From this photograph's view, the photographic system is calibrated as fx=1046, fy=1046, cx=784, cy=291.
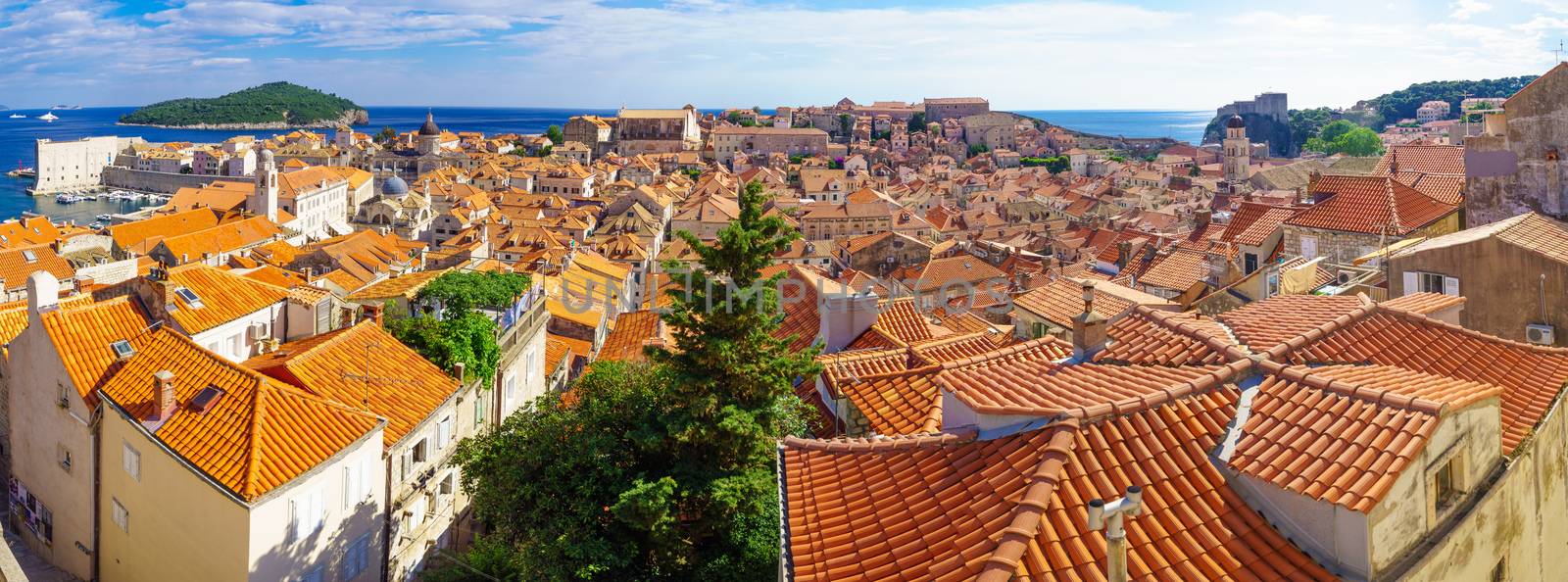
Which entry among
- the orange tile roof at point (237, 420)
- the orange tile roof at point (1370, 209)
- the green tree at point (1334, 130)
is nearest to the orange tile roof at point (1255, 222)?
the orange tile roof at point (1370, 209)

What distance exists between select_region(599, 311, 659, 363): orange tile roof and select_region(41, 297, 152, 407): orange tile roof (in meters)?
9.56

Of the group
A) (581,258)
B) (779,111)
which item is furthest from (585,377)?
(779,111)

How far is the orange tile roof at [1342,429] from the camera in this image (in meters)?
6.04

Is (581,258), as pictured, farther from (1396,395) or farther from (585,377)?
(1396,395)

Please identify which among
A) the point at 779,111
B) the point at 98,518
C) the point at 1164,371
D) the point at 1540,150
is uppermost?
the point at 779,111

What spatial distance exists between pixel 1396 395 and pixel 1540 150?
1252 cm

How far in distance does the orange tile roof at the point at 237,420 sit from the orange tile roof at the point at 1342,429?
1114 cm

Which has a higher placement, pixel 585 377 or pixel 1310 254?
pixel 1310 254

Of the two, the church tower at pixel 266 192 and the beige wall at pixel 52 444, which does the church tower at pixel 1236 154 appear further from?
the beige wall at pixel 52 444

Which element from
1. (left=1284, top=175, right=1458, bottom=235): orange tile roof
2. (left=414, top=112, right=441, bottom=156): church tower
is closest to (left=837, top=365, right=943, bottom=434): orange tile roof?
(left=1284, top=175, right=1458, bottom=235): orange tile roof

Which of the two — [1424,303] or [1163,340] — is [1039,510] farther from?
[1424,303]

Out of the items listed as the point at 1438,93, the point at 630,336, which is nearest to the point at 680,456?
the point at 630,336

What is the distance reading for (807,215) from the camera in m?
79.5

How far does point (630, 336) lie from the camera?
2633 centimetres
